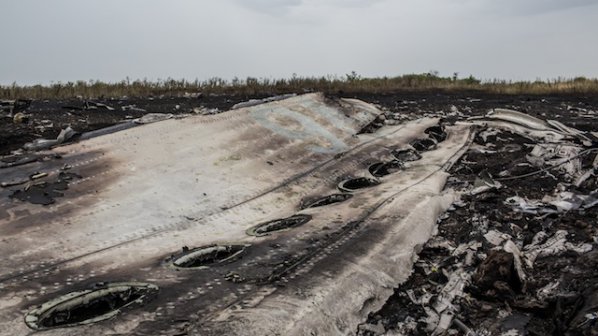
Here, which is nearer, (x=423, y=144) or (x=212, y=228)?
(x=212, y=228)

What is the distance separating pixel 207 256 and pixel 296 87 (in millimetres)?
12619

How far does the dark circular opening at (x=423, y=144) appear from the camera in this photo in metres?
8.02

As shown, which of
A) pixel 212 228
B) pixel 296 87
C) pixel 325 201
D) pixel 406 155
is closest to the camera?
pixel 212 228

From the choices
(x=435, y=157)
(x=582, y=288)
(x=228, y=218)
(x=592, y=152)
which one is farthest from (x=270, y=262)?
(x=592, y=152)

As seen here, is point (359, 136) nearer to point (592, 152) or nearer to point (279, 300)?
point (592, 152)

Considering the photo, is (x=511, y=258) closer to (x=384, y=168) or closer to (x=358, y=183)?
(x=358, y=183)

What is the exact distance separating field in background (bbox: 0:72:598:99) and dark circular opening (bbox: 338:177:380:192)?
868 centimetres

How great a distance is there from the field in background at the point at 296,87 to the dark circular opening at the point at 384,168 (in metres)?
8.06

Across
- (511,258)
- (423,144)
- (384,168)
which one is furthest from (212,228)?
(423,144)

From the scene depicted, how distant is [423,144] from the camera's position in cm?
821

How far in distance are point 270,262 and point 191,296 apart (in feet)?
2.34

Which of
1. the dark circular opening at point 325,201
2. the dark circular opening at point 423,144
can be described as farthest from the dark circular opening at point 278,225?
the dark circular opening at point 423,144

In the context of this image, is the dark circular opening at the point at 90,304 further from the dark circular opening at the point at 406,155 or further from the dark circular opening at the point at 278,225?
the dark circular opening at the point at 406,155

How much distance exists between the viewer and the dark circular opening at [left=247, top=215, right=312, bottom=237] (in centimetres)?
444
